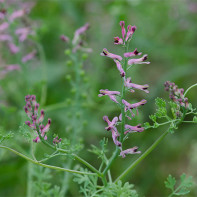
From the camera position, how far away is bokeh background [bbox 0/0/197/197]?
2111mm

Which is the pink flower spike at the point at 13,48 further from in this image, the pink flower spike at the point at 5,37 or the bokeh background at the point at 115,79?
the bokeh background at the point at 115,79

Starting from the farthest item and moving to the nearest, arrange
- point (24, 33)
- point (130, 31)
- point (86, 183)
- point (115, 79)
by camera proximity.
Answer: point (115, 79)
point (24, 33)
point (86, 183)
point (130, 31)

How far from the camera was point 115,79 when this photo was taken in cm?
260

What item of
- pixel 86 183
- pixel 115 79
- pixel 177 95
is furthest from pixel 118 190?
pixel 115 79

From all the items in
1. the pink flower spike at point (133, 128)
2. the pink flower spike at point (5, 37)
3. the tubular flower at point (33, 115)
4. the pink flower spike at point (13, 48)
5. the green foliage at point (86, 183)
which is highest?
the pink flower spike at point (5, 37)

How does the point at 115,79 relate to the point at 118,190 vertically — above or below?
above

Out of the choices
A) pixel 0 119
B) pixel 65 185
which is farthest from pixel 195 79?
pixel 65 185

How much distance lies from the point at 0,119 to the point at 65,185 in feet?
3.56

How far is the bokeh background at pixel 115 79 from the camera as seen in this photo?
6.93 feet

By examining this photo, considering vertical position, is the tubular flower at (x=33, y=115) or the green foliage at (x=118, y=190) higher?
the tubular flower at (x=33, y=115)

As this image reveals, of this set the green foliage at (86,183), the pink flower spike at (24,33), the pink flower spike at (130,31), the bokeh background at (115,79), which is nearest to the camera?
the pink flower spike at (130,31)

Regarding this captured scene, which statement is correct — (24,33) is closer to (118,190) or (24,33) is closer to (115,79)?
(115,79)

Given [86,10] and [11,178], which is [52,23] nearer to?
[86,10]

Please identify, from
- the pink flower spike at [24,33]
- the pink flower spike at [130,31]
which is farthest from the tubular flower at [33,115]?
the pink flower spike at [24,33]
